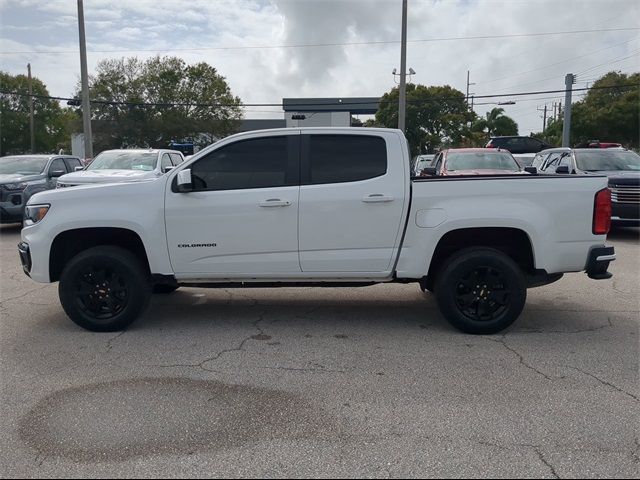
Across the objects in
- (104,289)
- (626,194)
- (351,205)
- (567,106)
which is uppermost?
(567,106)

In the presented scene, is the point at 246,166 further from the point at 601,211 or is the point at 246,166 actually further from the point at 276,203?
the point at 601,211

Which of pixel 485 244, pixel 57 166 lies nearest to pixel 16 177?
pixel 57 166

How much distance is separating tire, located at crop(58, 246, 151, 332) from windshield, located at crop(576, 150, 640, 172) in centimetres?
1052

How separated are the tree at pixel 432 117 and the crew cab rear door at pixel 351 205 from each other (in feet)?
134

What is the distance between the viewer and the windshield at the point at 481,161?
11.7 m

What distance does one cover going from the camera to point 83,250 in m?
5.73

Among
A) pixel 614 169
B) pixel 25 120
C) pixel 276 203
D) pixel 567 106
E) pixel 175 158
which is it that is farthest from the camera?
pixel 25 120

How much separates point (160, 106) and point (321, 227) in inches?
1879

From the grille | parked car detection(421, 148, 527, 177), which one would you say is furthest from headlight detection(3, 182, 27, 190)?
the grille

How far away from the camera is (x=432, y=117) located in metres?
45.8

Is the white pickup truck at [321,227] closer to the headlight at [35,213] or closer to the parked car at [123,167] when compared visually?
the headlight at [35,213]

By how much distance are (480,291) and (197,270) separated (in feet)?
9.08

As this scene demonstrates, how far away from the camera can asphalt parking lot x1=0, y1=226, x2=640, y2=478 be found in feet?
10.4

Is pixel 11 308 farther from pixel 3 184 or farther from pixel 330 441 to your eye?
pixel 3 184
